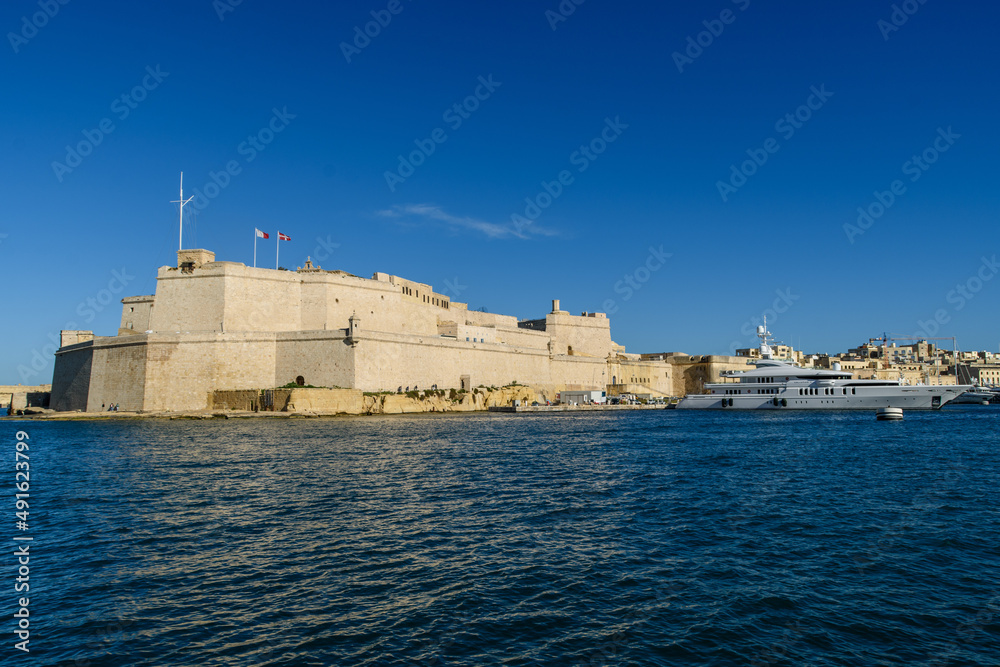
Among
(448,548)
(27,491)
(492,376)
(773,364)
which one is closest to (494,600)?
(448,548)

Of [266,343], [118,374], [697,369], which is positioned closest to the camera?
[118,374]

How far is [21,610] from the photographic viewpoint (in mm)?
7734

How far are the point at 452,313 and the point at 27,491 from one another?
46.9 meters

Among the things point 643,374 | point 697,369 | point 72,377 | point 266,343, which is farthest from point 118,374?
point 697,369

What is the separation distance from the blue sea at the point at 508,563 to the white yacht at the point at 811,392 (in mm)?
34373

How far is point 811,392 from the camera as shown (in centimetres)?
5297

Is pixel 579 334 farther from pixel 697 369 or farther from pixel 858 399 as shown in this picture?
pixel 858 399

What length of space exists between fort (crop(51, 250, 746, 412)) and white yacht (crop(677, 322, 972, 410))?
669 inches

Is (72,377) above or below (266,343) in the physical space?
below

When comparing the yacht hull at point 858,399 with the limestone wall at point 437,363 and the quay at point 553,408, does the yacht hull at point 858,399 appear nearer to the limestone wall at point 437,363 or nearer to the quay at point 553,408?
the quay at point 553,408

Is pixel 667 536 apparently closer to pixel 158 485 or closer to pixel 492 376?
pixel 158 485

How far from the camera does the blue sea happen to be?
6719 mm

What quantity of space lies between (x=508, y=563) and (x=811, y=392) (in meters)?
50.1

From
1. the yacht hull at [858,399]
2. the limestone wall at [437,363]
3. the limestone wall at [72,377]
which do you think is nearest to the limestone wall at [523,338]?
the limestone wall at [437,363]
